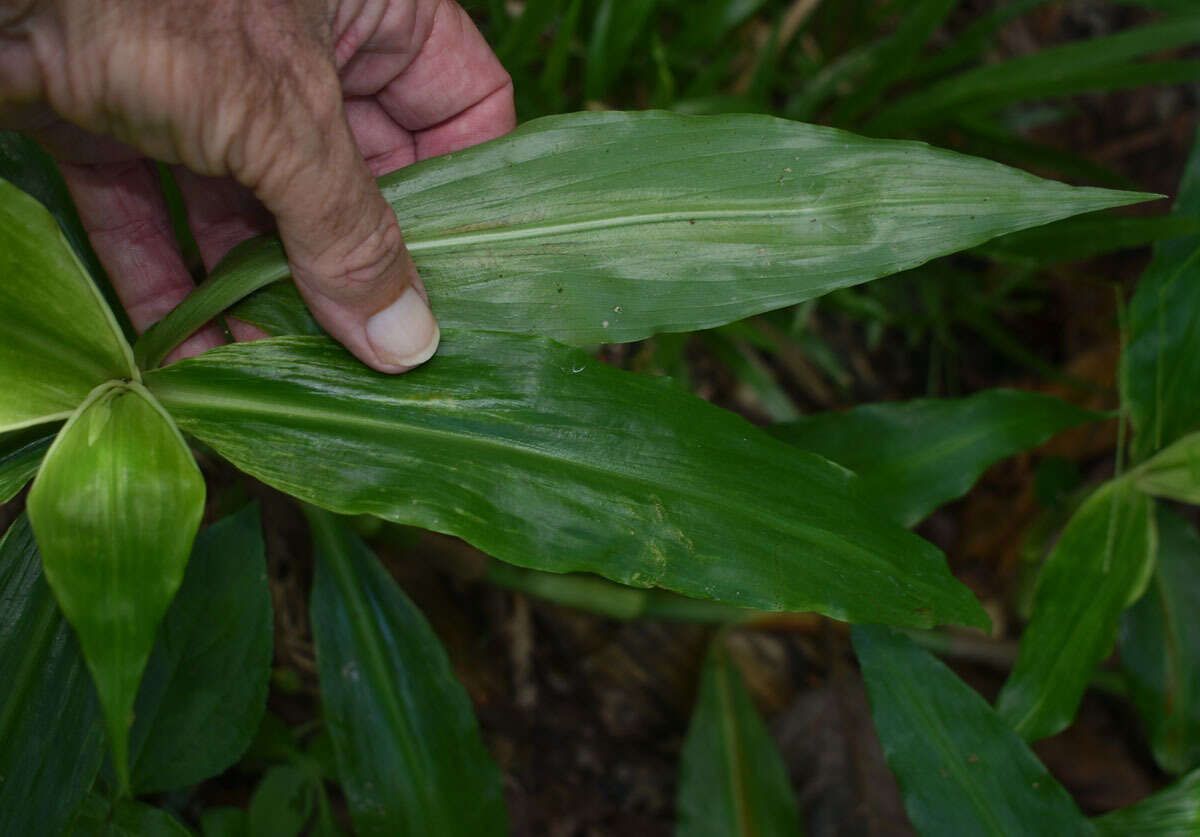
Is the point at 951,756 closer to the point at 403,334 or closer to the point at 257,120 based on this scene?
the point at 403,334

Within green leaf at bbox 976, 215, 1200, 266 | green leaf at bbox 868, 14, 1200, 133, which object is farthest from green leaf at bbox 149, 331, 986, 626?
green leaf at bbox 868, 14, 1200, 133

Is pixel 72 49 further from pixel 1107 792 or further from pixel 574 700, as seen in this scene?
pixel 1107 792

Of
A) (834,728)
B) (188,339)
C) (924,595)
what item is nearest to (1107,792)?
(834,728)

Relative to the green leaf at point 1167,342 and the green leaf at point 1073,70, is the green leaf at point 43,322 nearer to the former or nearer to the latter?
the green leaf at point 1167,342

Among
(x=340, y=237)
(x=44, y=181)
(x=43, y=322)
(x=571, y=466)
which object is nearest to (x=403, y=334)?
(x=340, y=237)

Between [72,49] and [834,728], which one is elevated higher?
[72,49]

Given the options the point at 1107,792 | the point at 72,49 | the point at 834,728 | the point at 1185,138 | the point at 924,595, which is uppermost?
the point at 72,49

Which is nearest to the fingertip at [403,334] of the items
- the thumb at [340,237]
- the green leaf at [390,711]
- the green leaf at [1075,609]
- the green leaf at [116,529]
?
the thumb at [340,237]
